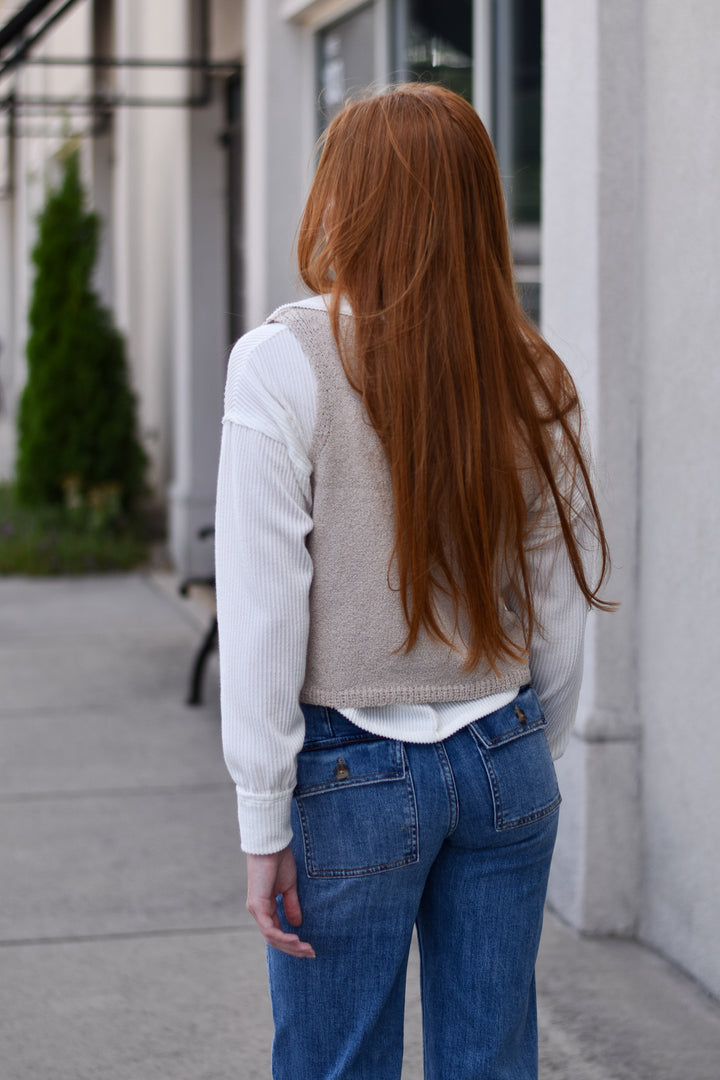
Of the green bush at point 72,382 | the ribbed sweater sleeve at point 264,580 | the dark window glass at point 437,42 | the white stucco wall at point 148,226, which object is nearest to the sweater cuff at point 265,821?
the ribbed sweater sleeve at point 264,580

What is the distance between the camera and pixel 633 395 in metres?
3.26

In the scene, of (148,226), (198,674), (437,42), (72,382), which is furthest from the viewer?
(148,226)

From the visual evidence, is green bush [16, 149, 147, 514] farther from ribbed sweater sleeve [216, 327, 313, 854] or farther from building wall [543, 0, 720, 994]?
ribbed sweater sleeve [216, 327, 313, 854]

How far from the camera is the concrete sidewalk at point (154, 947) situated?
2816mm

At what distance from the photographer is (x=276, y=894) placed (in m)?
1.62

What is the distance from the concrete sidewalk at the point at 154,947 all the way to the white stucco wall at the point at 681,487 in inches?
10.0

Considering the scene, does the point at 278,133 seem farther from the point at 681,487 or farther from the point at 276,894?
the point at 276,894

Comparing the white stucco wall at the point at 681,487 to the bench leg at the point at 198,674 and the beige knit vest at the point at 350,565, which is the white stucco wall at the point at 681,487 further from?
the bench leg at the point at 198,674

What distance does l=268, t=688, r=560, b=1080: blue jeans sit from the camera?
1.58m

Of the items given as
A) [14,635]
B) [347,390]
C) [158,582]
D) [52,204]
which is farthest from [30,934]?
[52,204]

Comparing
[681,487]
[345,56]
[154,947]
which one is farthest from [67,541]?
[681,487]

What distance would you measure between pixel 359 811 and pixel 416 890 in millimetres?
146

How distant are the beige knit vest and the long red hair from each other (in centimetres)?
2

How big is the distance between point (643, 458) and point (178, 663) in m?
3.91
